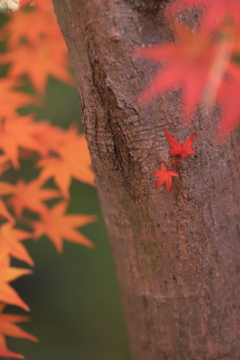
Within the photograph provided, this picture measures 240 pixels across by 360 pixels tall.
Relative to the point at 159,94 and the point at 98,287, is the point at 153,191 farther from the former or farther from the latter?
the point at 98,287

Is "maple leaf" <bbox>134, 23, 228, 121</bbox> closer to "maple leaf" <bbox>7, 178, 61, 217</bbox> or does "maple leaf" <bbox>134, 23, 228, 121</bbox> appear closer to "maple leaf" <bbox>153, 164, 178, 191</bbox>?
"maple leaf" <bbox>153, 164, 178, 191</bbox>

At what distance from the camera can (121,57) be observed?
72cm

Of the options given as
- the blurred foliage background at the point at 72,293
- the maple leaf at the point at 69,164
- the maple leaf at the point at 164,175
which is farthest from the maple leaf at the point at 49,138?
the blurred foliage background at the point at 72,293

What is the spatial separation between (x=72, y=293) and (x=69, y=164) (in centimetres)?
94

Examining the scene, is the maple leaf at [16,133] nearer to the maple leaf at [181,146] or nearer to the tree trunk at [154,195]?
the tree trunk at [154,195]

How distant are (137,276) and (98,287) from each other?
1131mm

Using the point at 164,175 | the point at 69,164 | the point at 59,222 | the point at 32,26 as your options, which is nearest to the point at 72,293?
the point at 59,222

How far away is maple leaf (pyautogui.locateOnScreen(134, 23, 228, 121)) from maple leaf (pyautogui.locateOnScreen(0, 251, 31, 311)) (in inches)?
21.4

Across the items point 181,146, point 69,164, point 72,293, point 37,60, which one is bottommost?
point 72,293

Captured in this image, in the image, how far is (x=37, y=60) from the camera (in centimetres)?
160

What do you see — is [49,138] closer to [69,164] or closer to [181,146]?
[69,164]

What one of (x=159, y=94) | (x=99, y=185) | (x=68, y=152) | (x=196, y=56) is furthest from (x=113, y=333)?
(x=196, y=56)

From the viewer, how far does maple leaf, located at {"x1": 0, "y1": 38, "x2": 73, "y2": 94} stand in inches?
62.1

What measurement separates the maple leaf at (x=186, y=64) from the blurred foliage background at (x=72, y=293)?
1326mm
